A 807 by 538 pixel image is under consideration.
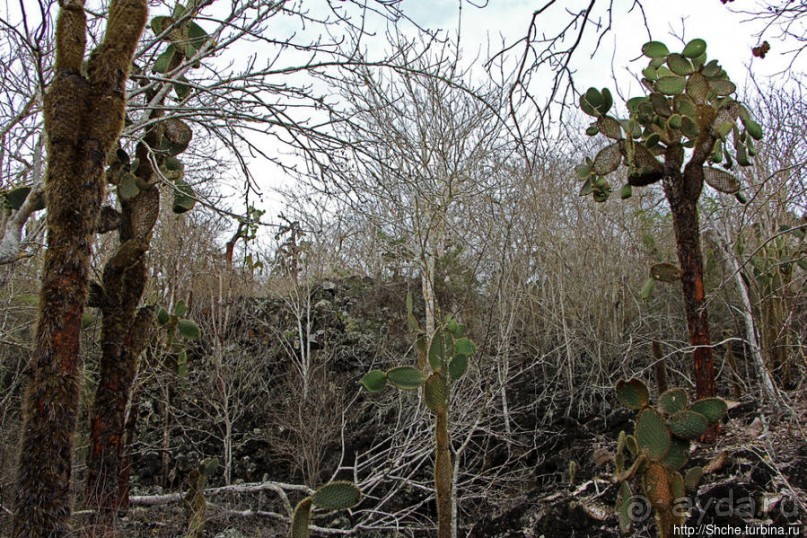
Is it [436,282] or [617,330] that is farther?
[436,282]

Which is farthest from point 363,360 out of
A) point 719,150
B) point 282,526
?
point 719,150

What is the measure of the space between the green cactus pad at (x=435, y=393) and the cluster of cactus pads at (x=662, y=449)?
30.1 inches

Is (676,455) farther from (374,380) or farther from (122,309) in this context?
(122,309)

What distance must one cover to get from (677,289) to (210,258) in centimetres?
790

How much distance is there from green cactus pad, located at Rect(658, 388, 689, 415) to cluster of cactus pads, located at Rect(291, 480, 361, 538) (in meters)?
1.44

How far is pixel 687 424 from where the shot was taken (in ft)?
7.84

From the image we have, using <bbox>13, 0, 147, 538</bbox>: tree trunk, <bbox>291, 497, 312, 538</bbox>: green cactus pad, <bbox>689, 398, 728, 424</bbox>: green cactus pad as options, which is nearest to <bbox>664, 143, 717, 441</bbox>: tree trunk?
<bbox>689, 398, 728, 424</bbox>: green cactus pad

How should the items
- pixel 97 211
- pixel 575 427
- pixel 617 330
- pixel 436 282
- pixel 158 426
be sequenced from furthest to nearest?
pixel 436 282
pixel 158 426
pixel 617 330
pixel 575 427
pixel 97 211

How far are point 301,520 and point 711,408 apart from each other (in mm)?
1875

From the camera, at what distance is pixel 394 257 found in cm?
1133

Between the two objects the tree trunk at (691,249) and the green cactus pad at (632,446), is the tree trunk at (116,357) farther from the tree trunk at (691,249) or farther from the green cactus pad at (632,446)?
the tree trunk at (691,249)

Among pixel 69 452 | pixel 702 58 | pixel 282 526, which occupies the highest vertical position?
pixel 702 58

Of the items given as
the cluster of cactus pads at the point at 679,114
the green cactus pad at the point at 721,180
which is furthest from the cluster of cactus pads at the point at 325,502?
the green cactus pad at the point at 721,180

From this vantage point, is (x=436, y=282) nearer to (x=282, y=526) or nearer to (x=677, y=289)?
(x=677, y=289)
